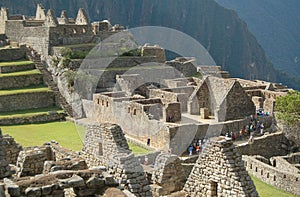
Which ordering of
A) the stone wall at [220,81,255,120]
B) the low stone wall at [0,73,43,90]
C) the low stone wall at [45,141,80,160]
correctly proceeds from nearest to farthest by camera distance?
the low stone wall at [45,141,80,160] → the stone wall at [220,81,255,120] → the low stone wall at [0,73,43,90]

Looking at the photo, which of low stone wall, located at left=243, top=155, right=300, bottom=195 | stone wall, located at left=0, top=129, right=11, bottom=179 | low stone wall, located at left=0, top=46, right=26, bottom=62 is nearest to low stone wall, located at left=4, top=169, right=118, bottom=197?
stone wall, located at left=0, top=129, right=11, bottom=179

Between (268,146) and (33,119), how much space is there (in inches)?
454

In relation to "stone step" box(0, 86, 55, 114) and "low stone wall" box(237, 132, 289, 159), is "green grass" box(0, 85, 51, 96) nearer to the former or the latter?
"stone step" box(0, 86, 55, 114)

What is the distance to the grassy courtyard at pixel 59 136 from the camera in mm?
19094

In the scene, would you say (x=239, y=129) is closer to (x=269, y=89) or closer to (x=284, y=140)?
(x=284, y=140)

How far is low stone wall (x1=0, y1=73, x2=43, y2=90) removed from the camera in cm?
2812

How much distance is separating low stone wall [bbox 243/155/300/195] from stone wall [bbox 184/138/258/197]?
13.2 m

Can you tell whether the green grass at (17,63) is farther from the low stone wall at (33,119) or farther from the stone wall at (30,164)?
the stone wall at (30,164)

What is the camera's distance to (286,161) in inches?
843

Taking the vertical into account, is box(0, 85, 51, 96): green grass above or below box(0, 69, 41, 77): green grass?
below

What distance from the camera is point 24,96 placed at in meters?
27.0

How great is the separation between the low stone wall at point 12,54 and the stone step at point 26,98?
401cm

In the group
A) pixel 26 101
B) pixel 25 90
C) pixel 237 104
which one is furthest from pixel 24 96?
pixel 237 104

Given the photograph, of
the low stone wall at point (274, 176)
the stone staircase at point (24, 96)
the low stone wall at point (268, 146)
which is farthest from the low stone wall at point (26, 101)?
the low stone wall at point (274, 176)
